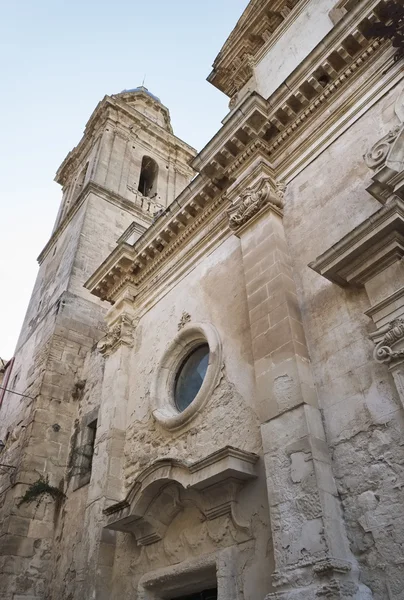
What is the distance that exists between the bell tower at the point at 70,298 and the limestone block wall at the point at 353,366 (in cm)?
556

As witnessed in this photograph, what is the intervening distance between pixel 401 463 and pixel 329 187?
383cm

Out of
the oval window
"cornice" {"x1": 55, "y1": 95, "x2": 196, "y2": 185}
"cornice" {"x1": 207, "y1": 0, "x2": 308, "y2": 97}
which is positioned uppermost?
"cornice" {"x1": 55, "y1": 95, "x2": 196, "y2": 185}

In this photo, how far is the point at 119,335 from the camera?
10.2 m

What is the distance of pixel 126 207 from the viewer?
17.6 metres

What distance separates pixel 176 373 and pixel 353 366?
3837 millimetres

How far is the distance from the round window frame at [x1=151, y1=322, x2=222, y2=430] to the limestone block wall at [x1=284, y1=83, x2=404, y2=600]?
1.69m

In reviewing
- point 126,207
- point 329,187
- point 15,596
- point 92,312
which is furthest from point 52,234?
point 329,187

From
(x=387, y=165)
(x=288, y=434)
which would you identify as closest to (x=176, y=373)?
(x=288, y=434)

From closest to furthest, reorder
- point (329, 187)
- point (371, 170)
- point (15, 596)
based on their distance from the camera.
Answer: point (371, 170) < point (329, 187) < point (15, 596)

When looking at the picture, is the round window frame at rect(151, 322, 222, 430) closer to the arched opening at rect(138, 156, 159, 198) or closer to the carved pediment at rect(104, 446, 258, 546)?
the carved pediment at rect(104, 446, 258, 546)

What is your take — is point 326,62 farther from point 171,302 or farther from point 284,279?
point 171,302

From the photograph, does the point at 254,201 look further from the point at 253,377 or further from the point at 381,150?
the point at 253,377

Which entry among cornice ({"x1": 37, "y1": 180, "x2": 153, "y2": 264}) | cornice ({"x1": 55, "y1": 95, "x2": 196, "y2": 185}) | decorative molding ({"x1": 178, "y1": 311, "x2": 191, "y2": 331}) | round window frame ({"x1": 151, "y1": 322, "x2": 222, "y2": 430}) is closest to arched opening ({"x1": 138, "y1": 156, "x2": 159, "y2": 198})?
cornice ({"x1": 55, "y1": 95, "x2": 196, "y2": 185})

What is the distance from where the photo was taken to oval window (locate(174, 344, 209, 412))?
812 centimetres
